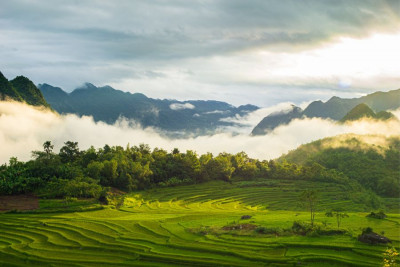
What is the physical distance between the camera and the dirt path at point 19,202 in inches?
2825

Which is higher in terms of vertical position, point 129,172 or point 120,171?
point 120,171

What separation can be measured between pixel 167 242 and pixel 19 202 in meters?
46.8

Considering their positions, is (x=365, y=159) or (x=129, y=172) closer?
(x=129, y=172)

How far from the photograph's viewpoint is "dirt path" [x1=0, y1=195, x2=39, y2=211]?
71750 mm

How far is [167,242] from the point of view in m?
46.1

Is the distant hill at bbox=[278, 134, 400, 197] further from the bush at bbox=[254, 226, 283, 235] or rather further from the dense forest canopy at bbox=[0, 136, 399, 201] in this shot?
the bush at bbox=[254, 226, 283, 235]

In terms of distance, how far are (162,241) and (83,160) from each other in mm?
74399

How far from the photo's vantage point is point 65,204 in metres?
75.5

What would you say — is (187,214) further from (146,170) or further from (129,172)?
(129,172)

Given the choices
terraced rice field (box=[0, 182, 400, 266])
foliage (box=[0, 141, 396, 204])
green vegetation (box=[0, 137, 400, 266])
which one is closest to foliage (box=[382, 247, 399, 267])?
green vegetation (box=[0, 137, 400, 266])

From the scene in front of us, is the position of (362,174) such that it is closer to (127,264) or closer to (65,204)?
(65,204)

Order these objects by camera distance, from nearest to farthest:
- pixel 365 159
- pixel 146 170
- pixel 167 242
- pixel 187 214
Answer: pixel 167 242, pixel 187 214, pixel 146 170, pixel 365 159

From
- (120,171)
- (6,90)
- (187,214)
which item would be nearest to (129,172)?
(120,171)

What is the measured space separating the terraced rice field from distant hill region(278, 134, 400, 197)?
262 feet
